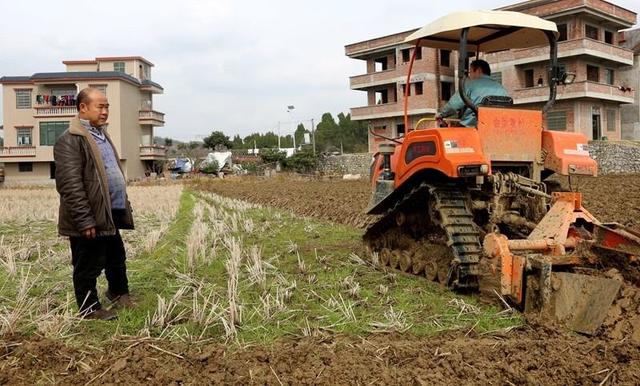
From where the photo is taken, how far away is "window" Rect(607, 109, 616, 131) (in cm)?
3441

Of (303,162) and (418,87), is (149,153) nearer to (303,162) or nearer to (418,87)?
(303,162)

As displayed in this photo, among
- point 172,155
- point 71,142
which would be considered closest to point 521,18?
point 71,142

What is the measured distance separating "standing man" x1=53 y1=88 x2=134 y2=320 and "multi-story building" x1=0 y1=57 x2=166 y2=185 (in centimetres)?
4064

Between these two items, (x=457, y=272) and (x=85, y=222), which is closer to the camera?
(x=85, y=222)

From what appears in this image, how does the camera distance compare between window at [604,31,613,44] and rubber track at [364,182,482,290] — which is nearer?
rubber track at [364,182,482,290]

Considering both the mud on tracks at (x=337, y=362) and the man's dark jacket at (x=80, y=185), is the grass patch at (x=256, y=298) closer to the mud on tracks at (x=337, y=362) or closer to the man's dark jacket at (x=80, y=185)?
the mud on tracks at (x=337, y=362)

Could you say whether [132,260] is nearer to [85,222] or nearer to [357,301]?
[85,222]

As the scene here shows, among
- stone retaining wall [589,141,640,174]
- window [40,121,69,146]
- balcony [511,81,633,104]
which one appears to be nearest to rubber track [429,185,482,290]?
stone retaining wall [589,141,640,174]

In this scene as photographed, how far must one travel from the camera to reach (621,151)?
91.3ft

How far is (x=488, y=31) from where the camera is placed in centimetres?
607

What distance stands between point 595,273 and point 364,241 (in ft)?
10.2

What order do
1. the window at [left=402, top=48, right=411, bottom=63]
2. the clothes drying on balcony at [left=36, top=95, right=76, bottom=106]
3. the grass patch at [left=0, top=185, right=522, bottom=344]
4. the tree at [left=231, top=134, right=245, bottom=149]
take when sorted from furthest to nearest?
the tree at [left=231, top=134, right=245, bottom=149] < the clothes drying on balcony at [left=36, top=95, right=76, bottom=106] < the window at [left=402, top=48, right=411, bottom=63] < the grass patch at [left=0, top=185, right=522, bottom=344]

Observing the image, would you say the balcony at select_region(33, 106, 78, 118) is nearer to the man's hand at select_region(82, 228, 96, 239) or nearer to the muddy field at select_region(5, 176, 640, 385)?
the man's hand at select_region(82, 228, 96, 239)

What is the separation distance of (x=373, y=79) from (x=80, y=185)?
3817 centimetres
